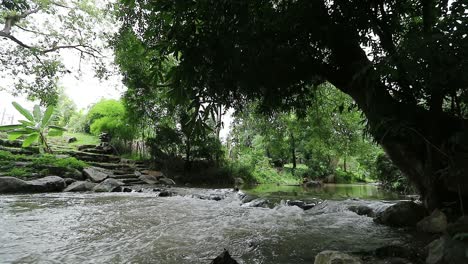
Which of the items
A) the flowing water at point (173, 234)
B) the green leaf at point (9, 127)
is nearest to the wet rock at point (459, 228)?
the flowing water at point (173, 234)

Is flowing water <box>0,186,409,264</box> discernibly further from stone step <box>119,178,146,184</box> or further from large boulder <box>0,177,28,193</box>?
stone step <box>119,178,146,184</box>

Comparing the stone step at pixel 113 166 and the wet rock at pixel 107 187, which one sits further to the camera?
the stone step at pixel 113 166

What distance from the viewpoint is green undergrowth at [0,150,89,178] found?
34.9 ft

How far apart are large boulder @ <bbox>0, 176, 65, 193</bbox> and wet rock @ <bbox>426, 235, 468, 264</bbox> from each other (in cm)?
1085

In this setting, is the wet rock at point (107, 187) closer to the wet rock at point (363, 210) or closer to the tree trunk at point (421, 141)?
the wet rock at point (363, 210)

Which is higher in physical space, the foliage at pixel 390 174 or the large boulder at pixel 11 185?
the foliage at pixel 390 174

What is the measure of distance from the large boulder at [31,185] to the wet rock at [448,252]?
35.6 ft

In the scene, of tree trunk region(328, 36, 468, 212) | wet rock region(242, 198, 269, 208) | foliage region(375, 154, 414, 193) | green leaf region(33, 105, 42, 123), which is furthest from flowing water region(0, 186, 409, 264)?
green leaf region(33, 105, 42, 123)

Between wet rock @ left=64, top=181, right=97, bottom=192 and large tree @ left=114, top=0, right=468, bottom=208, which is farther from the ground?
large tree @ left=114, top=0, right=468, bottom=208

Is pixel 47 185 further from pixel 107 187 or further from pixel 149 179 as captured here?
pixel 149 179

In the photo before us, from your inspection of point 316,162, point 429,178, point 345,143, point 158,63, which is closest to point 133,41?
point 158,63

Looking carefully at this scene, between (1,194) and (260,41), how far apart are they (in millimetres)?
9286

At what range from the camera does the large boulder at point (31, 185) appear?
8977mm


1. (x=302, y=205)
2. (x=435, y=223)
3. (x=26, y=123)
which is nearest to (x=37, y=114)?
(x=26, y=123)
